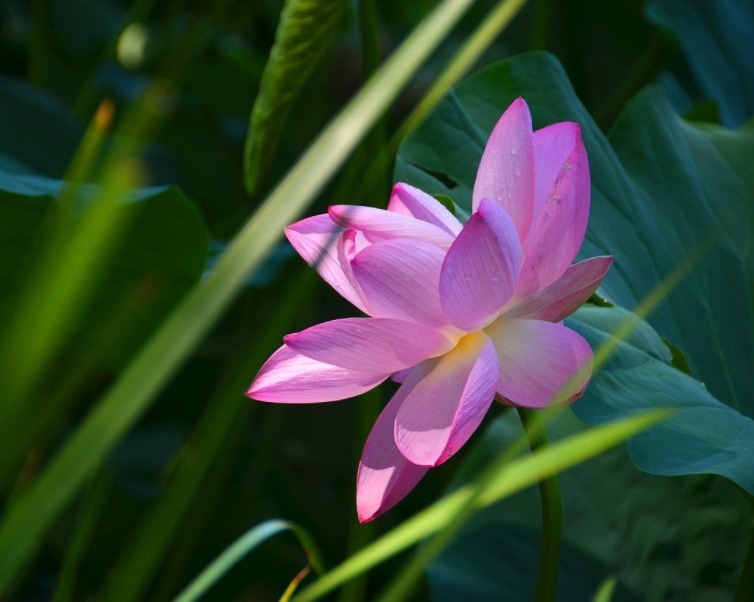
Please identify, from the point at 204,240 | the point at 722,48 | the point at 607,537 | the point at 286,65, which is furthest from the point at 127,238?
the point at 722,48

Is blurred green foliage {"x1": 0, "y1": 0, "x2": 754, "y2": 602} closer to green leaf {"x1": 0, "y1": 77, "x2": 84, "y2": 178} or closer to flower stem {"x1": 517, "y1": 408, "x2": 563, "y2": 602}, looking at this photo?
green leaf {"x1": 0, "y1": 77, "x2": 84, "y2": 178}

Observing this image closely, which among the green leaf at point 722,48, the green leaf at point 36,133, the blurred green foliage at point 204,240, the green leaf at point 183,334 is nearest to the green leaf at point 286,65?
the blurred green foliage at point 204,240

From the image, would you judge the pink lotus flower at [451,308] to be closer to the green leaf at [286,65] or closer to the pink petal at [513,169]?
the pink petal at [513,169]

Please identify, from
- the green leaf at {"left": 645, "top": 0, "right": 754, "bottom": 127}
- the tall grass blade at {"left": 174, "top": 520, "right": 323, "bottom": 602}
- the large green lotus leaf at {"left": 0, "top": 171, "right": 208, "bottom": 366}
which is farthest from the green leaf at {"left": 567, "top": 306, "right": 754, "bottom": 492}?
the green leaf at {"left": 645, "top": 0, "right": 754, "bottom": 127}

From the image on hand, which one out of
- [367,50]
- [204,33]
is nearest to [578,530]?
[367,50]

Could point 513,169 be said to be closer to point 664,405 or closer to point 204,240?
point 664,405

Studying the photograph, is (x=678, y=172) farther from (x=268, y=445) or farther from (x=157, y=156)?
(x=157, y=156)
